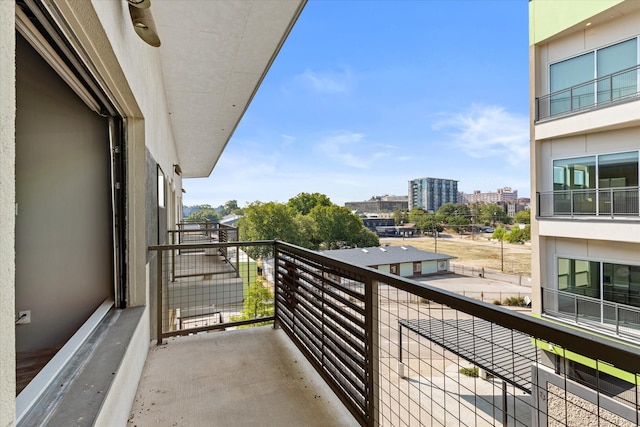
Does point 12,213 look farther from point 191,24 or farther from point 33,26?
point 191,24

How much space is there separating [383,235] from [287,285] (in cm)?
2944

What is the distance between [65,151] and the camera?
1827mm

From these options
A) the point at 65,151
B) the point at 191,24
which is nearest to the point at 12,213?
the point at 65,151

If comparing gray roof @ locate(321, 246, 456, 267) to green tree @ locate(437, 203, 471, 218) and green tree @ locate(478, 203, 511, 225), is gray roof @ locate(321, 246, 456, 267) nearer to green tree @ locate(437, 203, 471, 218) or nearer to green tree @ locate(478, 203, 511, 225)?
green tree @ locate(478, 203, 511, 225)

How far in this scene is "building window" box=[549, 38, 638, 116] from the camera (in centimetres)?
509

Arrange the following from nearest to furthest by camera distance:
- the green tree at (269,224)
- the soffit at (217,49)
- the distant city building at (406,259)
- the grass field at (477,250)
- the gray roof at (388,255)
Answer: the soffit at (217,49), the gray roof at (388,255), the distant city building at (406,259), the grass field at (477,250), the green tree at (269,224)

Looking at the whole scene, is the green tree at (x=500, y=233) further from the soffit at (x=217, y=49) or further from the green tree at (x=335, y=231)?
the soffit at (x=217, y=49)

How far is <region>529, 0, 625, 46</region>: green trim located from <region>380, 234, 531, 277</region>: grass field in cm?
2245

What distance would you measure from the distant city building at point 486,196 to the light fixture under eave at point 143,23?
42284 mm

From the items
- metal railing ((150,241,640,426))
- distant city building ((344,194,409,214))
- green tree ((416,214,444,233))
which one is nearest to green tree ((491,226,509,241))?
green tree ((416,214,444,233))

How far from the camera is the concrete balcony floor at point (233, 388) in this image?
1711 mm

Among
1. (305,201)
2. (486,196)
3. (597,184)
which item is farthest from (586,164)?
(486,196)

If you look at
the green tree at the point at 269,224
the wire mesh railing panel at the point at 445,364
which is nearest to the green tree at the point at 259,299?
the wire mesh railing panel at the point at 445,364

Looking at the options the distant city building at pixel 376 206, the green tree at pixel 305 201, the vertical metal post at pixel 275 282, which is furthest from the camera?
the green tree at pixel 305 201
